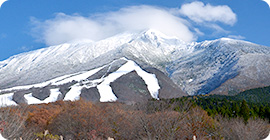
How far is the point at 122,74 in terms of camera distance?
97.7 metres

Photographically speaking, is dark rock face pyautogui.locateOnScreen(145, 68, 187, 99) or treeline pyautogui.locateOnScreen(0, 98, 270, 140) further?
dark rock face pyautogui.locateOnScreen(145, 68, 187, 99)

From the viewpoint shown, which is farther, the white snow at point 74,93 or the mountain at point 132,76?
the mountain at point 132,76

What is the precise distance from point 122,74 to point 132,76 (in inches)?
153

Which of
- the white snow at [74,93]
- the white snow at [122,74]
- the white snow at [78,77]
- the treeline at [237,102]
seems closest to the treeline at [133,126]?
the treeline at [237,102]

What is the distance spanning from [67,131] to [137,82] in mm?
71674

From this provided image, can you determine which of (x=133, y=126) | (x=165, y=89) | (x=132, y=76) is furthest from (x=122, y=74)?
(x=133, y=126)

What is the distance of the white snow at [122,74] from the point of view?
264 ft

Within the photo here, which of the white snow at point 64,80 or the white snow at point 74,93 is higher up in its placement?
the white snow at point 64,80

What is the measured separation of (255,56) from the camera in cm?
13775

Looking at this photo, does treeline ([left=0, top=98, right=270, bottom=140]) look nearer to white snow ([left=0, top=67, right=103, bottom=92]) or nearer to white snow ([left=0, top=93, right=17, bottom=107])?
white snow ([left=0, top=93, right=17, bottom=107])

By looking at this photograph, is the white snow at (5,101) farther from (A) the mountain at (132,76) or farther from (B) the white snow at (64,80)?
(B) the white snow at (64,80)

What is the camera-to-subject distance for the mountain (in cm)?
8250

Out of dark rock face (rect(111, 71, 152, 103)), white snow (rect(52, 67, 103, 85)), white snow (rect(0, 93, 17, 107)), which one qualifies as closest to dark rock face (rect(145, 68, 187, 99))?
dark rock face (rect(111, 71, 152, 103))

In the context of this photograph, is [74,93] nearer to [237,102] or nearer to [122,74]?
[122,74]
